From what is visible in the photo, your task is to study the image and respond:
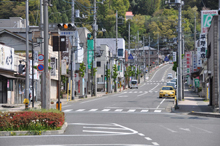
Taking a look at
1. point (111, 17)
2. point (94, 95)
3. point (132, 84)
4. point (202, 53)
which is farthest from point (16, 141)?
point (111, 17)

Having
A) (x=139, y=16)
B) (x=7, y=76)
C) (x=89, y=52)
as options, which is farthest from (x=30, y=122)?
(x=139, y=16)

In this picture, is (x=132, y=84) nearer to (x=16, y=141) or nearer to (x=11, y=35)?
(x=11, y=35)

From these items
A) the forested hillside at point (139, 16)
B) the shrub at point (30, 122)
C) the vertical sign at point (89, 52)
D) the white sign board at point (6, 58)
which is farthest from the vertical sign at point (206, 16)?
the forested hillside at point (139, 16)

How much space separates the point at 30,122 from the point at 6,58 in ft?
71.1

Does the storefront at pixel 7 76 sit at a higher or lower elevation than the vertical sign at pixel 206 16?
lower

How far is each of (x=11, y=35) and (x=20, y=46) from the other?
5.34 ft

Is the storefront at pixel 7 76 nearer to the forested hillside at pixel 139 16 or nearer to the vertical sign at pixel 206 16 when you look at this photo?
the vertical sign at pixel 206 16

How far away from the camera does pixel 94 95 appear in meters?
57.0

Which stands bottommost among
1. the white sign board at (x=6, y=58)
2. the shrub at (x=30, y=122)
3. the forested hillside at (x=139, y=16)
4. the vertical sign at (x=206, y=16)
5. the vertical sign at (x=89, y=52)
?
the shrub at (x=30, y=122)

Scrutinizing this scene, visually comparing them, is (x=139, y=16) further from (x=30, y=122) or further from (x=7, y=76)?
(x=30, y=122)

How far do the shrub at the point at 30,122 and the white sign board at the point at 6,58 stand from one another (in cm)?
2011

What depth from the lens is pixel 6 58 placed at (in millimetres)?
35781

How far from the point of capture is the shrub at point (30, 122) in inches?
597

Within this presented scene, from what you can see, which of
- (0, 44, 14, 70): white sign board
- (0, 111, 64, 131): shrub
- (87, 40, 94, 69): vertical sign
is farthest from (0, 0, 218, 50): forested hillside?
(0, 111, 64, 131): shrub
